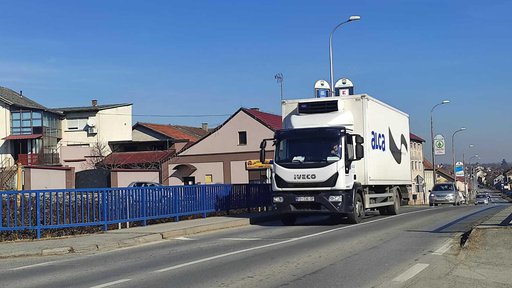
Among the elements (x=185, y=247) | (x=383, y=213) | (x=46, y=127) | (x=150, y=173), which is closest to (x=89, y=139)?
(x=46, y=127)

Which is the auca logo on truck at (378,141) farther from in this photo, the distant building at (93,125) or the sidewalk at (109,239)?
the distant building at (93,125)

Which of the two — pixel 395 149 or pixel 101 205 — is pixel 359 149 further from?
pixel 101 205

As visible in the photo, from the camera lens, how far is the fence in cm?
1457

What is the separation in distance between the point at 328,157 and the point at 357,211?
2.42 meters

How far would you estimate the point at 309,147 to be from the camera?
17109 mm

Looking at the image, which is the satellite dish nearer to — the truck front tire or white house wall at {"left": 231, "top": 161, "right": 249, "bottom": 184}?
white house wall at {"left": 231, "top": 161, "right": 249, "bottom": 184}

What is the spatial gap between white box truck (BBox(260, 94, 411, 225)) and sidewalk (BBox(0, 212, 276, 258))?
8.83 ft

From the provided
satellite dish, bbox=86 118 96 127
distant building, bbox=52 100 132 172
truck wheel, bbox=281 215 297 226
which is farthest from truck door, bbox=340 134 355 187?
satellite dish, bbox=86 118 96 127

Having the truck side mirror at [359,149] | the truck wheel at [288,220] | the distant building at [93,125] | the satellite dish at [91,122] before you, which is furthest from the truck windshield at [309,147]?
the satellite dish at [91,122]

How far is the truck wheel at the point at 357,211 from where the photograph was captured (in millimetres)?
17727

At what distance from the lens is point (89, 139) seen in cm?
6625

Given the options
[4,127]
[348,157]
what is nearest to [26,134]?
[4,127]

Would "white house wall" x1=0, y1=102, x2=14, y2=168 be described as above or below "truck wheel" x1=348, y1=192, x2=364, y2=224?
above

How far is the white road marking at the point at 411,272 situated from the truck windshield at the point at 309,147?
7320 mm
